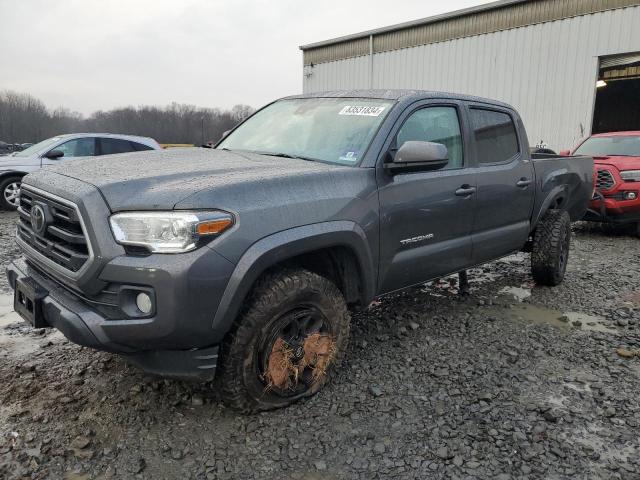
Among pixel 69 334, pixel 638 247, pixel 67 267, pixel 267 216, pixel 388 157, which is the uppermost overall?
pixel 388 157

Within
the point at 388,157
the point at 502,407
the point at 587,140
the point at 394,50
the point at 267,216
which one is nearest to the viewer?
the point at 267,216

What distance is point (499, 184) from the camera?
4082mm

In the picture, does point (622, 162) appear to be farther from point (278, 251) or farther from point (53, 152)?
point (53, 152)

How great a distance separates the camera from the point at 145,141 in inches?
404

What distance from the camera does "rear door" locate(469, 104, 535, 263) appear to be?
3.95m

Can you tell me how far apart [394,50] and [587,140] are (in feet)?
32.0

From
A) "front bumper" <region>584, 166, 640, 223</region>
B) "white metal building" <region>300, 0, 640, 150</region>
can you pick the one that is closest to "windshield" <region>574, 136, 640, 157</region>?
"front bumper" <region>584, 166, 640, 223</region>

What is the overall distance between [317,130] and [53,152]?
26.1 ft

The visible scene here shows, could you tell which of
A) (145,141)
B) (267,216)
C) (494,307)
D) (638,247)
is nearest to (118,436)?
(267,216)

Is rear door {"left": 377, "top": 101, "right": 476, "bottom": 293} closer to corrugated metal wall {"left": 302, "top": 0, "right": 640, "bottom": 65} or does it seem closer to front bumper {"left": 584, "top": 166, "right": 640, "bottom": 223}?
front bumper {"left": 584, "top": 166, "right": 640, "bottom": 223}

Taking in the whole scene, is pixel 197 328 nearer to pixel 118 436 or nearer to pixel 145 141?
pixel 118 436

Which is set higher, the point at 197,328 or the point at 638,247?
the point at 197,328

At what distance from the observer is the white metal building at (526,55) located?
502 inches

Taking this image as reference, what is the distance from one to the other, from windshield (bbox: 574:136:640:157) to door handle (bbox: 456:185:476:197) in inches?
239
